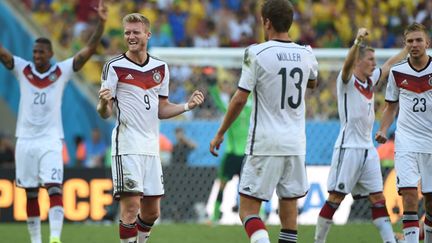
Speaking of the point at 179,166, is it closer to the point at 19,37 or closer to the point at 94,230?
the point at 94,230

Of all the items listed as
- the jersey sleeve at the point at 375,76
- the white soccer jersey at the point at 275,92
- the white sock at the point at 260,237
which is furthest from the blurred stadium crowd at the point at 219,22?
the white sock at the point at 260,237

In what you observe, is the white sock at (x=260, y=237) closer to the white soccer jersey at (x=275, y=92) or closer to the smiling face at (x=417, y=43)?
the white soccer jersey at (x=275, y=92)

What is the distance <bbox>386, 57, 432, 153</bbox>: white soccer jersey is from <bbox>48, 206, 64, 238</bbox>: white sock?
3.86 metres

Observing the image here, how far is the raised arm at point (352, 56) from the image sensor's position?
980cm

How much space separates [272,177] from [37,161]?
168 inches

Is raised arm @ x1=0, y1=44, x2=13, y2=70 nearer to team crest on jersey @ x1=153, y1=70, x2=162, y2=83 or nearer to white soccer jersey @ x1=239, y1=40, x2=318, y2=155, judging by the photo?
team crest on jersey @ x1=153, y1=70, x2=162, y2=83

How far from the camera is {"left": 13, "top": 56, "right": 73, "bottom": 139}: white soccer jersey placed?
12.0 metres

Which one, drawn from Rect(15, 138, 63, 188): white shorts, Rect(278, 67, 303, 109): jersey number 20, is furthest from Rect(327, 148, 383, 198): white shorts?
Rect(15, 138, 63, 188): white shorts

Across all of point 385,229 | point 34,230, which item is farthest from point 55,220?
point 385,229

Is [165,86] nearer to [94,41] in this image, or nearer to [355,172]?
[94,41]

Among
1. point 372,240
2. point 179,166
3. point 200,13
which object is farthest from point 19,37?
point 372,240

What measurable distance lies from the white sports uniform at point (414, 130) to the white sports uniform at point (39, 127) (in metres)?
3.94

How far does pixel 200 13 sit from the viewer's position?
2273 centimetres

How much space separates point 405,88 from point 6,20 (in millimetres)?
12292
